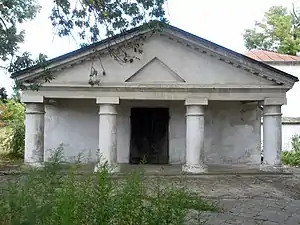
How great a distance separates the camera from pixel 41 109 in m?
15.4

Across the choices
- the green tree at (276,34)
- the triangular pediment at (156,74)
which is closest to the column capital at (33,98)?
the triangular pediment at (156,74)

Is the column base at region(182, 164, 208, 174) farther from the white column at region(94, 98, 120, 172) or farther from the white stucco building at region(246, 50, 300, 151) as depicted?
the white stucco building at region(246, 50, 300, 151)

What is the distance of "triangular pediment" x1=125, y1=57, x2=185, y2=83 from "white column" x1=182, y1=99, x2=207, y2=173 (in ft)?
3.37

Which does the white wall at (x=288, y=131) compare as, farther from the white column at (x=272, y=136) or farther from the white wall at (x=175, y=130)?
the white column at (x=272, y=136)

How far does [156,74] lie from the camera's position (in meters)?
15.5

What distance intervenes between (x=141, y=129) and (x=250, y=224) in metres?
10.5

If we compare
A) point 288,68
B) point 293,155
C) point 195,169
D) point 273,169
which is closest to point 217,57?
point 195,169

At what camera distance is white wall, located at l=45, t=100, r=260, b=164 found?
59.2ft

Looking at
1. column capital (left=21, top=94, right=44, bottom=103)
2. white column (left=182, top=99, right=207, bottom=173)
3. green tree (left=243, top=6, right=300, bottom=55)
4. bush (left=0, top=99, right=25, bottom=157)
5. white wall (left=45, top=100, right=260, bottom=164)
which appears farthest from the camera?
green tree (left=243, top=6, right=300, bottom=55)

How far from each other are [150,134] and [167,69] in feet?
12.4

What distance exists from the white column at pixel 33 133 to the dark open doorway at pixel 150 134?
4274 millimetres

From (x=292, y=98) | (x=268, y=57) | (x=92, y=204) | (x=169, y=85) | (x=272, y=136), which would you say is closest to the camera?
(x=92, y=204)

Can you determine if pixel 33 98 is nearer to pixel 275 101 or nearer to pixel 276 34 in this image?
pixel 275 101

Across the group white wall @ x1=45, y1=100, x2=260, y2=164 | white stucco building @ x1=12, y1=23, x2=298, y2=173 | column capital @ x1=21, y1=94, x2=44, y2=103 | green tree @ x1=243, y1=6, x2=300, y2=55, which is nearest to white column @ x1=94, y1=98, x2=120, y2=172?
white stucco building @ x1=12, y1=23, x2=298, y2=173
